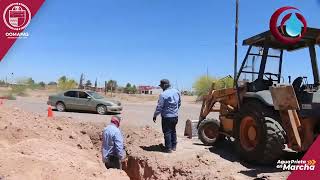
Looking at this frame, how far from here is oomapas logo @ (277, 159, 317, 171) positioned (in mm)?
7570

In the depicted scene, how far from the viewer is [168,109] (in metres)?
10.4

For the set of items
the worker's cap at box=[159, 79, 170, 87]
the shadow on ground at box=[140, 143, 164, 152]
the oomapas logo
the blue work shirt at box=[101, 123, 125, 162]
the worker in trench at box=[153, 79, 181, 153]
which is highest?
the worker's cap at box=[159, 79, 170, 87]

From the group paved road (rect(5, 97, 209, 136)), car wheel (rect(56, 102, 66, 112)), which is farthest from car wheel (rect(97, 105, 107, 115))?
car wheel (rect(56, 102, 66, 112))

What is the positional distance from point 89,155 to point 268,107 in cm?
562

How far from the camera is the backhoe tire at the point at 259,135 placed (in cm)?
817

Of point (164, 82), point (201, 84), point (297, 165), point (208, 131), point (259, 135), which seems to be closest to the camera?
point (297, 165)

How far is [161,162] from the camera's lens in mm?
9945

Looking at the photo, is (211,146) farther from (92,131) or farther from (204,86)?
(204,86)

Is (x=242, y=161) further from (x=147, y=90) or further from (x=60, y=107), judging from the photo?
(x=147, y=90)

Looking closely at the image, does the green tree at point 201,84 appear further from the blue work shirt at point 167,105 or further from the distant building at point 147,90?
the blue work shirt at point 167,105

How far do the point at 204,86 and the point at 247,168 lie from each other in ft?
164

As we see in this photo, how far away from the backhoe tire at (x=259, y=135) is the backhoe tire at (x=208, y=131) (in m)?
1.91

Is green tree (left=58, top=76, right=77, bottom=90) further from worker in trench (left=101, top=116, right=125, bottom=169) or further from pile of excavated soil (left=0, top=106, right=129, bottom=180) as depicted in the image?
worker in trench (left=101, top=116, right=125, bottom=169)

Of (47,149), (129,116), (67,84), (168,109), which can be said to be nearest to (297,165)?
(168,109)
